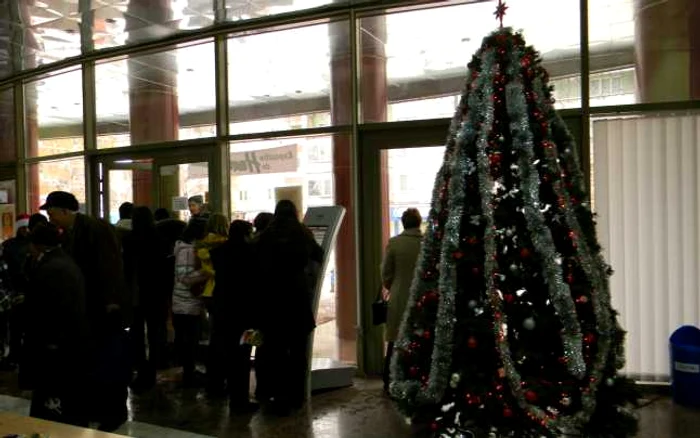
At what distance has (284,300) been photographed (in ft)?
15.2

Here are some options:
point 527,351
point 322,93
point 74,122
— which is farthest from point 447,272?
point 74,122

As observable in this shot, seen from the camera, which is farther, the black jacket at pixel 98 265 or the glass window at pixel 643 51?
the glass window at pixel 643 51

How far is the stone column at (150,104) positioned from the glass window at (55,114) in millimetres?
944

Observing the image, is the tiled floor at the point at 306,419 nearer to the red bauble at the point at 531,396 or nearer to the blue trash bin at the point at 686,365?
the blue trash bin at the point at 686,365

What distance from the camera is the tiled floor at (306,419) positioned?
4359 mm

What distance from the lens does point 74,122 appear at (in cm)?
812

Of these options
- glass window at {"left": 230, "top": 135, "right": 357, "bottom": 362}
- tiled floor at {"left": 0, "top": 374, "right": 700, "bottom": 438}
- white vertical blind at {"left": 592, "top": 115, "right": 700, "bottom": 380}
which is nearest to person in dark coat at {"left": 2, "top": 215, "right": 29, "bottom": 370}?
tiled floor at {"left": 0, "top": 374, "right": 700, "bottom": 438}

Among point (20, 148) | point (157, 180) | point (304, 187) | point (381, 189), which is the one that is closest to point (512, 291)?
point (381, 189)

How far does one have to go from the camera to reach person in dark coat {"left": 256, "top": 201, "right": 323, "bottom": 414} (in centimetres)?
462

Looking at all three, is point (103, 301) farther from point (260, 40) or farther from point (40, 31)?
point (40, 31)

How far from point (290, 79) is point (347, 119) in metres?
0.87

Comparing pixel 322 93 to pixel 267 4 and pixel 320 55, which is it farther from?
pixel 267 4

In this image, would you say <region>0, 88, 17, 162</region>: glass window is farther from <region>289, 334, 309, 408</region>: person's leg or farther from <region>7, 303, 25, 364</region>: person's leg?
<region>289, 334, 309, 408</region>: person's leg

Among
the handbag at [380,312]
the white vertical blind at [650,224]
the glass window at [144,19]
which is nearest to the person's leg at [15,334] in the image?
the glass window at [144,19]
